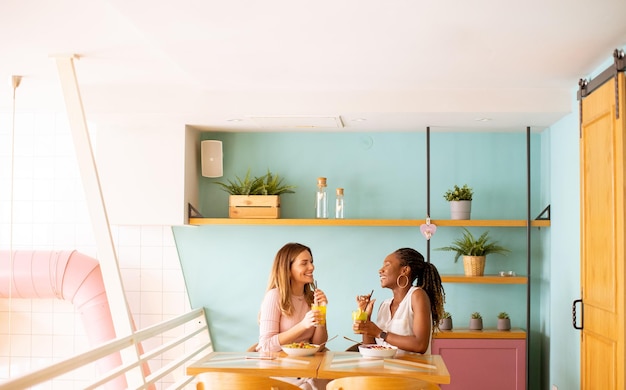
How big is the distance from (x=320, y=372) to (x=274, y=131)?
2608mm

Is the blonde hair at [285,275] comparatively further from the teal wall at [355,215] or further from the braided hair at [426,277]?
the teal wall at [355,215]

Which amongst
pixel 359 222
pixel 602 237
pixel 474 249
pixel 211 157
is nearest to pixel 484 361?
pixel 474 249

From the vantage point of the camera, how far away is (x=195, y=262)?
236 inches

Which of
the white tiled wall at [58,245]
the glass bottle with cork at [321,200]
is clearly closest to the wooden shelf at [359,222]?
the glass bottle with cork at [321,200]

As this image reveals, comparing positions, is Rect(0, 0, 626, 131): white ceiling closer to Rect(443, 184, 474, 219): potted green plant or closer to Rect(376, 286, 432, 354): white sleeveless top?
Rect(443, 184, 474, 219): potted green plant

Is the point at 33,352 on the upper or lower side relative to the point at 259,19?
lower

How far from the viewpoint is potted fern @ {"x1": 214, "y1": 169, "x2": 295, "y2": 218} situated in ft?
18.7

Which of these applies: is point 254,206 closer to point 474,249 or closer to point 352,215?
point 352,215

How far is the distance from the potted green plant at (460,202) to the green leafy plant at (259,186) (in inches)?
45.6

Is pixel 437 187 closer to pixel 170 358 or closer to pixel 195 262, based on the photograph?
pixel 195 262

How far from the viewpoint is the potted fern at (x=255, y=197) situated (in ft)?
18.7

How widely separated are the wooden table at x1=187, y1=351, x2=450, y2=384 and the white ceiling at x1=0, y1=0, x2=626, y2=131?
1.55 metres

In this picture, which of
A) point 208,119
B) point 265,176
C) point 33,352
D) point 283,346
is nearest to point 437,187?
point 265,176

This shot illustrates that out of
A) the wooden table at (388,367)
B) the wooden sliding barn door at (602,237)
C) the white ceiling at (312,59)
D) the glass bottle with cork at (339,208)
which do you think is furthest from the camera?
the glass bottle with cork at (339,208)
